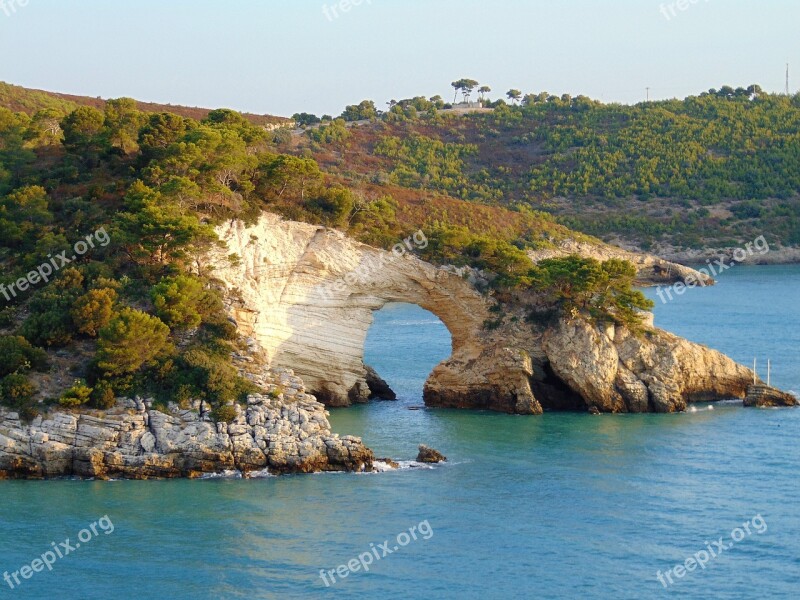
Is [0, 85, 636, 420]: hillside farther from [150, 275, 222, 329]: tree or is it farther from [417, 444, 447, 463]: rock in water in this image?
[417, 444, 447, 463]: rock in water

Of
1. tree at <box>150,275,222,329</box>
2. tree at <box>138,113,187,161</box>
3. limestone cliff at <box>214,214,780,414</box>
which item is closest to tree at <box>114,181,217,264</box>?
limestone cliff at <box>214,214,780,414</box>

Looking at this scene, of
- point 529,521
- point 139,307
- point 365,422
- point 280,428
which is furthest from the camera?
point 365,422

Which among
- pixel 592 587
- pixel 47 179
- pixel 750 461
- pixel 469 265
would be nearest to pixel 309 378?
pixel 469 265

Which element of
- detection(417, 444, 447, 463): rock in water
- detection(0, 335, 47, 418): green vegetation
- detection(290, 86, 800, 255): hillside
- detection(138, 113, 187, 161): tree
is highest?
detection(290, 86, 800, 255): hillside

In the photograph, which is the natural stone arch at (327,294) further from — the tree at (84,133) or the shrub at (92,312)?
the tree at (84,133)

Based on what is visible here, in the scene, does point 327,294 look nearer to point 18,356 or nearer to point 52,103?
point 18,356

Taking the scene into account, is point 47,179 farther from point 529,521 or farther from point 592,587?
point 592,587
